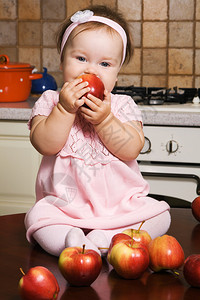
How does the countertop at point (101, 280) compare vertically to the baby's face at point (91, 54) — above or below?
below

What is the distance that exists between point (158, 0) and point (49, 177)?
170 centimetres

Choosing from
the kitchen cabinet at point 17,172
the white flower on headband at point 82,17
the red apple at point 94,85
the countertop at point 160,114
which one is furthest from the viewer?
the kitchen cabinet at point 17,172

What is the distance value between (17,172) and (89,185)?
3.75 feet

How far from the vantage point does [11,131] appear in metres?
2.32

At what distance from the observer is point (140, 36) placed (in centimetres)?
279

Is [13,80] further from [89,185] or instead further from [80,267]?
[80,267]

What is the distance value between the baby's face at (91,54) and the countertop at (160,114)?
82 cm

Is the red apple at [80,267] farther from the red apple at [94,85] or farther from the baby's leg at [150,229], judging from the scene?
the red apple at [94,85]

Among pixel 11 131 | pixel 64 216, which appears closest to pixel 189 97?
pixel 11 131

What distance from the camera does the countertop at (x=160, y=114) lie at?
2135 mm

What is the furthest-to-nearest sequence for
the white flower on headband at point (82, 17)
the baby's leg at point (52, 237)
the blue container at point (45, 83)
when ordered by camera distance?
1. the blue container at point (45, 83)
2. the white flower on headband at point (82, 17)
3. the baby's leg at point (52, 237)

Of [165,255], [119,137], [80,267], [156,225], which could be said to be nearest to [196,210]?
[156,225]

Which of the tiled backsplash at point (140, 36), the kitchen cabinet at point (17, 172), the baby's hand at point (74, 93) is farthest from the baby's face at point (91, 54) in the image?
the tiled backsplash at point (140, 36)

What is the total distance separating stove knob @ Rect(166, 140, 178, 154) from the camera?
7.12ft
